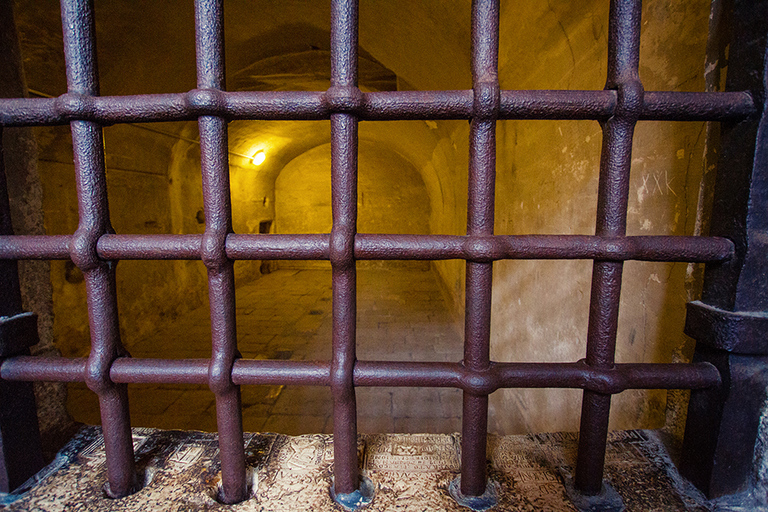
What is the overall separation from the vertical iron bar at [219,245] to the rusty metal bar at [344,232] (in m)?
0.22

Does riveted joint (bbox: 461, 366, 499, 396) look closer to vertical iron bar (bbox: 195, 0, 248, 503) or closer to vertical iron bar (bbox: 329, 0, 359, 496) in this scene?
vertical iron bar (bbox: 329, 0, 359, 496)

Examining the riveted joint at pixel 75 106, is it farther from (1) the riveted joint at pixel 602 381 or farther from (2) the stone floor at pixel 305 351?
(2) the stone floor at pixel 305 351

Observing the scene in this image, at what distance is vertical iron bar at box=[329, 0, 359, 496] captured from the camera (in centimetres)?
71

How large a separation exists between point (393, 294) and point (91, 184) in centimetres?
653

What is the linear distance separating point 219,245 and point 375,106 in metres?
0.43

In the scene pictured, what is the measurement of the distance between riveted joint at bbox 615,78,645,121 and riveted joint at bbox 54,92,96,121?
106 centimetres

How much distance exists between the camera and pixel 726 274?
28.4 inches

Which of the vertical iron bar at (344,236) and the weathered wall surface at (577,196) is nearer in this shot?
the vertical iron bar at (344,236)

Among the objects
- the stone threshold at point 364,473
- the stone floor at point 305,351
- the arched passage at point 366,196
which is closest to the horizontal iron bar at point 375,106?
the stone threshold at point 364,473

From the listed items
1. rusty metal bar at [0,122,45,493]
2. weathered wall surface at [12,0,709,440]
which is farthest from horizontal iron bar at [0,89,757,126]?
weathered wall surface at [12,0,709,440]

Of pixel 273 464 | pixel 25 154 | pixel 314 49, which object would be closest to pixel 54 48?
pixel 314 49

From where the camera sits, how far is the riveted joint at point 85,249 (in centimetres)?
73

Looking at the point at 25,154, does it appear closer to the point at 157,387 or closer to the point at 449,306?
the point at 157,387

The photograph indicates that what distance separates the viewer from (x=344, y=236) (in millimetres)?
718
